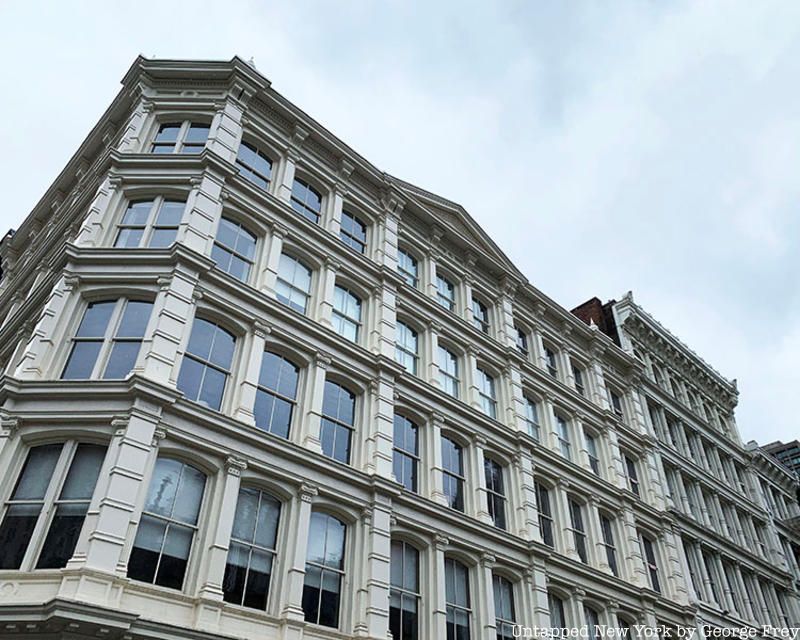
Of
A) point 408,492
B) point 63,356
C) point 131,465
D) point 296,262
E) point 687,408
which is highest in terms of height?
point 687,408

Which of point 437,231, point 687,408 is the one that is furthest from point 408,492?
point 687,408

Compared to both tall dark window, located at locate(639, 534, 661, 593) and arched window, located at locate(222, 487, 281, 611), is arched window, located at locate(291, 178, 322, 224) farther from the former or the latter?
tall dark window, located at locate(639, 534, 661, 593)

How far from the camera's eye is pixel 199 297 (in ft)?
53.8

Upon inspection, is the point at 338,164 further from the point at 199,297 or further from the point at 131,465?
the point at 131,465

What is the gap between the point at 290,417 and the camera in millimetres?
17094

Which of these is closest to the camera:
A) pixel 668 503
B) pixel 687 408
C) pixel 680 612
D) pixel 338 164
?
pixel 338 164

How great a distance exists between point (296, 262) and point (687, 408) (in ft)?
82.8

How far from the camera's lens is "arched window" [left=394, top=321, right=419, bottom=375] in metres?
21.5

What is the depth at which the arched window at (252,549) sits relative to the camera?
13727 mm

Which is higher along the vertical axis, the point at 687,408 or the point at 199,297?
the point at 687,408

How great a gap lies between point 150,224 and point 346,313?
6.22 m

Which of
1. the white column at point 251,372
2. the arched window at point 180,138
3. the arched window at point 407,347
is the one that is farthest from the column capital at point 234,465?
the arched window at point 180,138

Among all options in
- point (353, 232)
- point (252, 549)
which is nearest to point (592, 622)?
point (252, 549)

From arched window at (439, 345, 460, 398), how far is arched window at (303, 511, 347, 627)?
7123 millimetres
